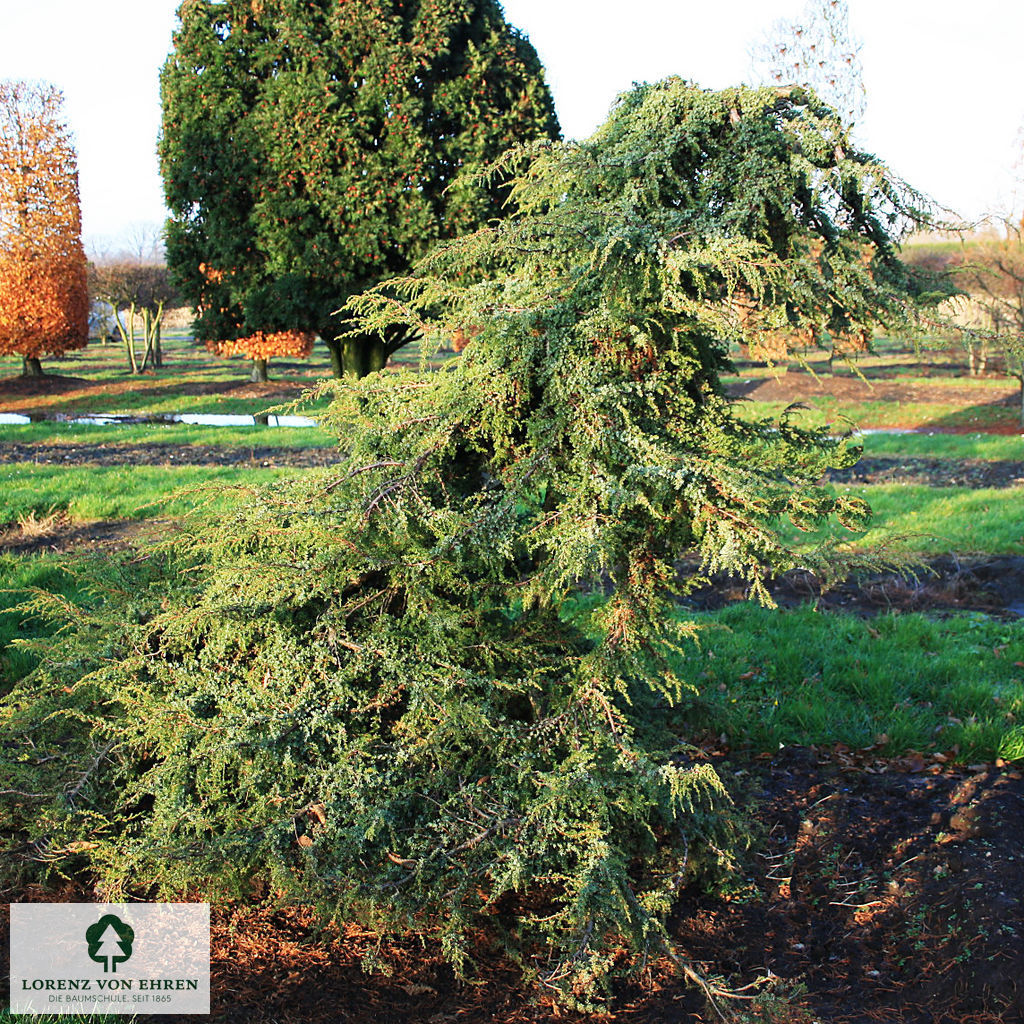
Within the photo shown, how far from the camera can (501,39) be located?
11945mm

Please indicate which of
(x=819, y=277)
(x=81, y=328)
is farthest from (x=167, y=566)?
(x=81, y=328)

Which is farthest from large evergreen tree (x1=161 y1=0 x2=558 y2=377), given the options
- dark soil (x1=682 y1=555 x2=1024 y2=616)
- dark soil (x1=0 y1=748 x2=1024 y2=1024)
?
dark soil (x1=0 y1=748 x2=1024 y2=1024)

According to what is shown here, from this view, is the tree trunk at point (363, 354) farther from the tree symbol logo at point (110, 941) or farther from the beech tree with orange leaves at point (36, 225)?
the beech tree with orange leaves at point (36, 225)

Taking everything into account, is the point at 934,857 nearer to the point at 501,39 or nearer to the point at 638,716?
the point at 638,716

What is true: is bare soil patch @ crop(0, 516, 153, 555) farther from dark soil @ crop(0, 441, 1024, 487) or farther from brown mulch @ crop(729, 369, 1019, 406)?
brown mulch @ crop(729, 369, 1019, 406)

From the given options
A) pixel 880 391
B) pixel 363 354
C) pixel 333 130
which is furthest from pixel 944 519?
pixel 880 391

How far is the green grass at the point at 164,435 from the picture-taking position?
13.0 m

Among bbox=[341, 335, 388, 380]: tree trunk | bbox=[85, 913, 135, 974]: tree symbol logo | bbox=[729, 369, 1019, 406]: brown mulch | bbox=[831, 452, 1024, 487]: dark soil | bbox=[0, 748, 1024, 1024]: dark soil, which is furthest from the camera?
bbox=[729, 369, 1019, 406]: brown mulch

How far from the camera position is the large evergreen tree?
11.4 metres

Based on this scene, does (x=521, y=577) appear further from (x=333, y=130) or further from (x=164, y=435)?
(x=164, y=435)

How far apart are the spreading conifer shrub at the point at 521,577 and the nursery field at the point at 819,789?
0.19 m

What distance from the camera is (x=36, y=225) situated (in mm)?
23781

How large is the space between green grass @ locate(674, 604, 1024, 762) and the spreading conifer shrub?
1.25 m

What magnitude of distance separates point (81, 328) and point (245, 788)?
1027 inches
